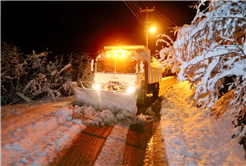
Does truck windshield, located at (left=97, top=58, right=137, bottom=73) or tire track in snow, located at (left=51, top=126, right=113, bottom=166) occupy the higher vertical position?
truck windshield, located at (left=97, top=58, right=137, bottom=73)

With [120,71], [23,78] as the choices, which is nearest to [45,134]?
[120,71]

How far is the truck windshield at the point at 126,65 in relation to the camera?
8.09 metres

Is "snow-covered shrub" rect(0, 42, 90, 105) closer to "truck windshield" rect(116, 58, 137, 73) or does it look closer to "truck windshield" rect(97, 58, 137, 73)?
"truck windshield" rect(97, 58, 137, 73)

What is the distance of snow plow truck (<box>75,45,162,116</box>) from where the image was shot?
7.06 metres

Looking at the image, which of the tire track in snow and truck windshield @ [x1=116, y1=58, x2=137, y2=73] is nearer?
the tire track in snow

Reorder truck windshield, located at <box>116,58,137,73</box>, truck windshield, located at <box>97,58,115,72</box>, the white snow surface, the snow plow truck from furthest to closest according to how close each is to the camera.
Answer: truck windshield, located at <box>97,58,115,72</box>
truck windshield, located at <box>116,58,137,73</box>
the snow plow truck
the white snow surface

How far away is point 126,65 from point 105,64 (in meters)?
1.24

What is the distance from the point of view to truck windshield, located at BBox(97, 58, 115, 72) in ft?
27.7

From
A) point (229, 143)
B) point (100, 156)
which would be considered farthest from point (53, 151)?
point (229, 143)

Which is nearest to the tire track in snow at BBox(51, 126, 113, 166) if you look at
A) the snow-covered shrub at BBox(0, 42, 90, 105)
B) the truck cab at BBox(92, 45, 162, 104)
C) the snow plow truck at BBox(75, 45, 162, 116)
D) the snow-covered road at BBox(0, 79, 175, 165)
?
the snow-covered road at BBox(0, 79, 175, 165)

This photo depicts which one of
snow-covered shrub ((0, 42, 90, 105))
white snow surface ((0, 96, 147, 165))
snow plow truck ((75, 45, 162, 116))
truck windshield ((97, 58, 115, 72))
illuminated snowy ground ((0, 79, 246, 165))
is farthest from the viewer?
snow-covered shrub ((0, 42, 90, 105))

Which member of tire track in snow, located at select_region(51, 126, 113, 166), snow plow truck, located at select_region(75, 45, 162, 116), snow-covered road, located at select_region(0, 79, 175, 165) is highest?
snow plow truck, located at select_region(75, 45, 162, 116)

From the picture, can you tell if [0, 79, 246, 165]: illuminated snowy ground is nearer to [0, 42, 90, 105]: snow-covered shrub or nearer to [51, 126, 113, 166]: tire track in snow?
[51, 126, 113, 166]: tire track in snow

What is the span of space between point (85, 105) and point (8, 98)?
550 centimetres
